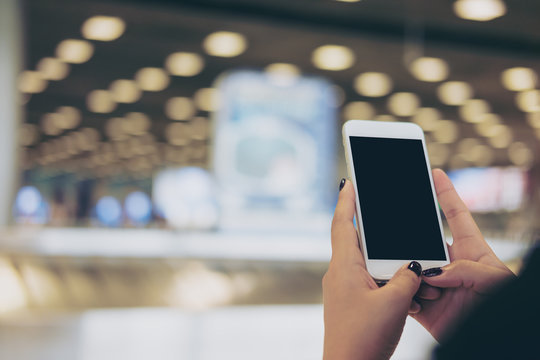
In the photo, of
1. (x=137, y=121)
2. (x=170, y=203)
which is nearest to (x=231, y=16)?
(x=137, y=121)

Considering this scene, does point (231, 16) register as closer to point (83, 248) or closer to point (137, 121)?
point (83, 248)

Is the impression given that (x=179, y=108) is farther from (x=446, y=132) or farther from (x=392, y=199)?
(x=392, y=199)

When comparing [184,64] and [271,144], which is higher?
[184,64]

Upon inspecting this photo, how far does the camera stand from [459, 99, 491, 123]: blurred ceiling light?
1220 centimetres

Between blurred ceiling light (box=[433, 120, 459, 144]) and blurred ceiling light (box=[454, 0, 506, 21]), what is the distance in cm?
783

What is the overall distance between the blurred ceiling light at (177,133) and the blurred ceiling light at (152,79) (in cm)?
499

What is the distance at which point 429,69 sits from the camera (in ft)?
31.3

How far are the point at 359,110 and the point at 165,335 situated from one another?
36.7 feet

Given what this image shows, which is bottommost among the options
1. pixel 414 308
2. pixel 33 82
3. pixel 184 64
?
pixel 414 308

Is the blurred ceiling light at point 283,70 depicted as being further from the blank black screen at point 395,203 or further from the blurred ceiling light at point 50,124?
the blank black screen at point 395,203

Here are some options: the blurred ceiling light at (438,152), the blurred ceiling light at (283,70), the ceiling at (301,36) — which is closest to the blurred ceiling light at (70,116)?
the ceiling at (301,36)

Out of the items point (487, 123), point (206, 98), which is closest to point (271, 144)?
point (206, 98)

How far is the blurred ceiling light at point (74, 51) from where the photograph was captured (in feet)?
27.8

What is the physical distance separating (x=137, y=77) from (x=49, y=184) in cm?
3206
